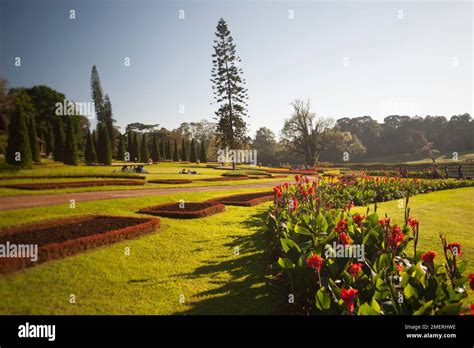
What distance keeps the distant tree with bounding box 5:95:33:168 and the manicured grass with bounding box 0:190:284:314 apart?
154cm

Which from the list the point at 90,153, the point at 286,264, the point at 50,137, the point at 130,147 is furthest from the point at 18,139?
the point at 130,147

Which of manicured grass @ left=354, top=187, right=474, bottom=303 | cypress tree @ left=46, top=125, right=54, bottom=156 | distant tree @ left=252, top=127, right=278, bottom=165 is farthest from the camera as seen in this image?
distant tree @ left=252, top=127, right=278, bottom=165

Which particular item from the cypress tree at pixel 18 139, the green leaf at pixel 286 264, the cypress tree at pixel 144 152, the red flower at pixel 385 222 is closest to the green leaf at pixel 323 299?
the green leaf at pixel 286 264

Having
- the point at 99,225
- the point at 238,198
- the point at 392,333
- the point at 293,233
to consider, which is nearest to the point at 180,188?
the point at 238,198

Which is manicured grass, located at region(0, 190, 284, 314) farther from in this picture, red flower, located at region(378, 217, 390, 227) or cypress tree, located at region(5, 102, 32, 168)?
red flower, located at region(378, 217, 390, 227)

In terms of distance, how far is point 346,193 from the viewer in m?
12.8

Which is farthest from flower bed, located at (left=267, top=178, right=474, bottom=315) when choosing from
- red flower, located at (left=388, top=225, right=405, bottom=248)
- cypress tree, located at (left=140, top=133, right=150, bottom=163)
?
cypress tree, located at (left=140, top=133, right=150, bottom=163)

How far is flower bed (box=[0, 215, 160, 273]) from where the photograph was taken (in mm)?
5061

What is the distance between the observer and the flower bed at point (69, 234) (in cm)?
506

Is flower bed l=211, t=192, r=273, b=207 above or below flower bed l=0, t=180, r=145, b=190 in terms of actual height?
below

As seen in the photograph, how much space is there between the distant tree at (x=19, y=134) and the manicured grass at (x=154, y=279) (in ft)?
5.04

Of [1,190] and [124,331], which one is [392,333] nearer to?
[124,331]

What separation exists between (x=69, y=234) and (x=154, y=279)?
2.92 m

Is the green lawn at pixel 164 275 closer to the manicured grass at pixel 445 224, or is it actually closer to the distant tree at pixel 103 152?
the manicured grass at pixel 445 224
